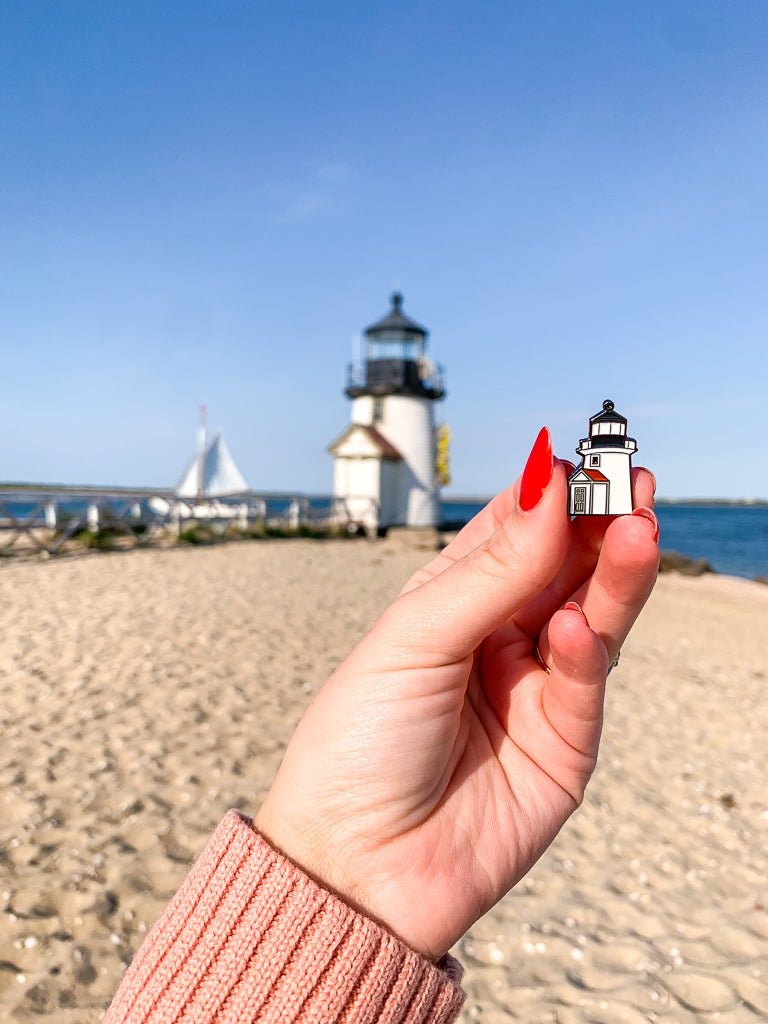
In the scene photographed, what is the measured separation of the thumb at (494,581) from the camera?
1.20 m

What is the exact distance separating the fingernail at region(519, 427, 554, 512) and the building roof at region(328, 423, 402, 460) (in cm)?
2469

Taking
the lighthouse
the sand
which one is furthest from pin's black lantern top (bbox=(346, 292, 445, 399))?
the sand

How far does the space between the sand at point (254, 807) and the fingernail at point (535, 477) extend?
3032mm

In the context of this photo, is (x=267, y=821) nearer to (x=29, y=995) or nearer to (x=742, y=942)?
(x=29, y=995)

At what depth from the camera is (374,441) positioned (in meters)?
26.1

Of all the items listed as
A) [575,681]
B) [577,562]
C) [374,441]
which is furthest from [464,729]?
[374,441]

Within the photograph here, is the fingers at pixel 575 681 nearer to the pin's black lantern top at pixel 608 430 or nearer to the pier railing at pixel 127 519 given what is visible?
the pin's black lantern top at pixel 608 430

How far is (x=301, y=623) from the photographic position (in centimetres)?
920

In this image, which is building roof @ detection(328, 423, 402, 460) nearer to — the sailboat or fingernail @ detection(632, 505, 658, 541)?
the sailboat

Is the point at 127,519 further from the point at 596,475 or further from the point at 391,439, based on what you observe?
the point at 596,475

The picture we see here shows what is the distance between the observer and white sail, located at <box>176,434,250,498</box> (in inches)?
1299

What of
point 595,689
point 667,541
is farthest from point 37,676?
point 667,541

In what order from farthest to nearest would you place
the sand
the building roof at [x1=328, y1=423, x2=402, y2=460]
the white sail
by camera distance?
the white sail < the building roof at [x1=328, y1=423, x2=402, y2=460] < the sand

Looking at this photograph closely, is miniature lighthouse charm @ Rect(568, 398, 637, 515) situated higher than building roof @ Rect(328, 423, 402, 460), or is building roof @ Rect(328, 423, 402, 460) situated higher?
building roof @ Rect(328, 423, 402, 460)
